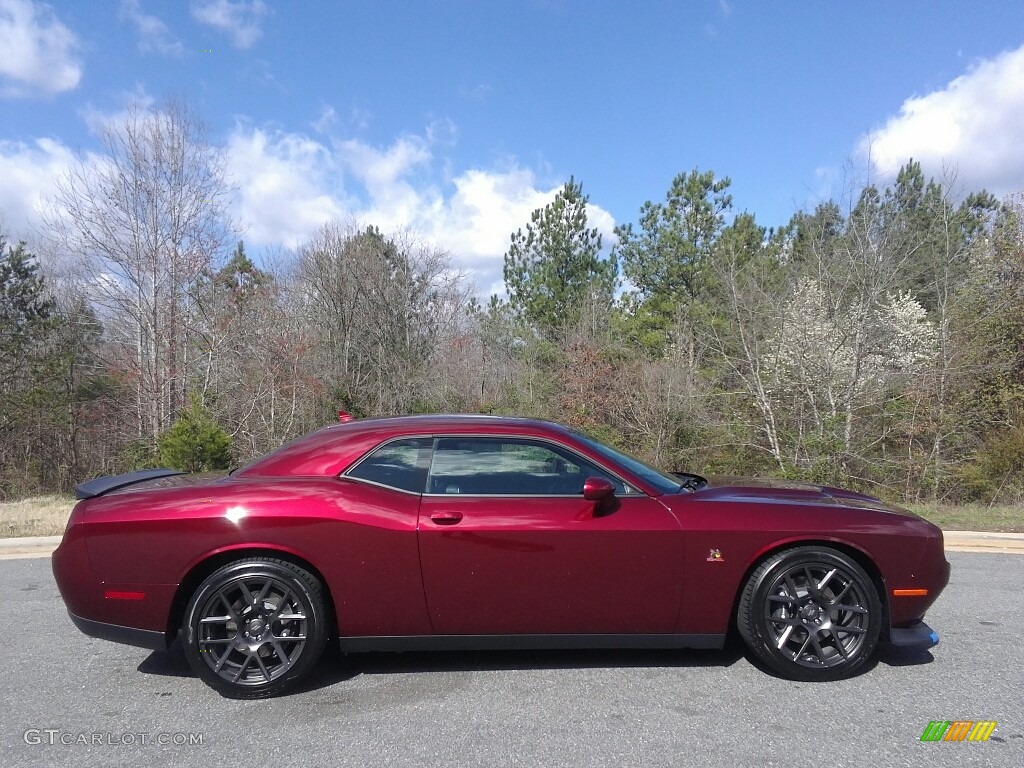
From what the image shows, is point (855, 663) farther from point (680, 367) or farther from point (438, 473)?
point (680, 367)

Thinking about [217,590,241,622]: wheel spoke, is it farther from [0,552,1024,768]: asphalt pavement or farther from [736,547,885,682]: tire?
[736,547,885,682]: tire

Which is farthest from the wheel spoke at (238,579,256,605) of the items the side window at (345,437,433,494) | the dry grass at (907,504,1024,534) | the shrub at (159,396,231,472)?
the shrub at (159,396,231,472)

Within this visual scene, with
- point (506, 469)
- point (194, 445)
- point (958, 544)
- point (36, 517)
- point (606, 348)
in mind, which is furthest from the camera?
point (606, 348)

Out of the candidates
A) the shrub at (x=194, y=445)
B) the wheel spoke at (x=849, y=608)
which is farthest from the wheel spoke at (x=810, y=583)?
the shrub at (x=194, y=445)

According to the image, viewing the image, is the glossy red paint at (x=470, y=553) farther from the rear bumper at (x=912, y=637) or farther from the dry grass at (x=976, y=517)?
the dry grass at (x=976, y=517)

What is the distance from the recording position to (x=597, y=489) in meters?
3.73

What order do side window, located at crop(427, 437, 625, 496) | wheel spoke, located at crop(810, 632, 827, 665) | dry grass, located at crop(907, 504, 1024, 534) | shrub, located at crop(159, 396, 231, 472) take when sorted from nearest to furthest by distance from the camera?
wheel spoke, located at crop(810, 632, 827, 665), side window, located at crop(427, 437, 625, 496), dry grass, located at crop(907, 504, 1024, 534), shrub, located at crop(159, 396, 231, 472)

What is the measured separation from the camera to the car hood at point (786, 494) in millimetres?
4062

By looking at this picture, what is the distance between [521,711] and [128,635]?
213cm

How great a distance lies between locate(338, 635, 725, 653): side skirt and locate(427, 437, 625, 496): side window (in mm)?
769

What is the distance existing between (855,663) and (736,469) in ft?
32.3

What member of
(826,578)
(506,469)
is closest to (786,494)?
(826,578)

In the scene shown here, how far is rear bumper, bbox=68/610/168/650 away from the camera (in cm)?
376

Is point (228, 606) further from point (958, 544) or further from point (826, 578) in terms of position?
point (958, 544)
